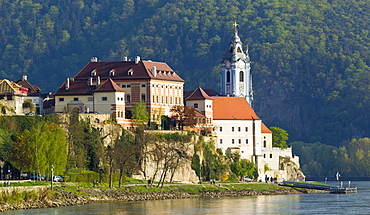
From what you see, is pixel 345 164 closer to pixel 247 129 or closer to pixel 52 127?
pixel 247 129

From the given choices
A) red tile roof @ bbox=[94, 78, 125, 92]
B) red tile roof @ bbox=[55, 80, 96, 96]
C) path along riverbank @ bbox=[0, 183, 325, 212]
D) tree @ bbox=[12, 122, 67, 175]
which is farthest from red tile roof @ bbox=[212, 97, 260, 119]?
tree @ bbox=[12, 122, 67, 175]

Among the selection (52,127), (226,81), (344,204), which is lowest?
(344,204)

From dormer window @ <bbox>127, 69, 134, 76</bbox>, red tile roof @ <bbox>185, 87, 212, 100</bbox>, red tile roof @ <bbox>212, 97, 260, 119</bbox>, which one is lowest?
red tile roof @ <bbox>212, 97, 260, 119</bbox>

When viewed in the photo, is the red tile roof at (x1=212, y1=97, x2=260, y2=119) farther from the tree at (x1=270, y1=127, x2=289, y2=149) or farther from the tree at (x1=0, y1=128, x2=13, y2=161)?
the tree at (x1=0, y1=128, x2=13, y2=161)

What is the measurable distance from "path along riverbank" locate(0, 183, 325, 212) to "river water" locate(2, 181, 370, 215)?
6.56ft

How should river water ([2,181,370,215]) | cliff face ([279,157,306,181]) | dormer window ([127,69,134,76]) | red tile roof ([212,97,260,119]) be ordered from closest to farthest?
river water ([2,181,370,215])
dormer window ([127,69,134,76])
red tile roof ([212,97,260,119])
cliff face ([279,157,306,181])

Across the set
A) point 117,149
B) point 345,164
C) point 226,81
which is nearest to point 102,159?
point 117,149

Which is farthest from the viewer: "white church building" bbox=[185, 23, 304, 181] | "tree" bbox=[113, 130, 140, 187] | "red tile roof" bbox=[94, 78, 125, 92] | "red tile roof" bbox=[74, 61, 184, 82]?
"white church building" bbox=[185, 23, 304, 181]

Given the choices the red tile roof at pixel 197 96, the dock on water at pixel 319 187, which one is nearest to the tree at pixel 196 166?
the red tile roof at pixel 197 96

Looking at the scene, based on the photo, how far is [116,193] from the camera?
115m

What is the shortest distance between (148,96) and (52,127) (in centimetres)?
2261

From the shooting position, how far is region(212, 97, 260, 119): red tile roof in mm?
144875

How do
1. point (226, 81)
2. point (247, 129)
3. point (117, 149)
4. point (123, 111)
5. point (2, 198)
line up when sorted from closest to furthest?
point (2, 198)
point (117, 149)
point (123, 111)
point (247, 129)
point (226, 81)

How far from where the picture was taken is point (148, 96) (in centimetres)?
13900
